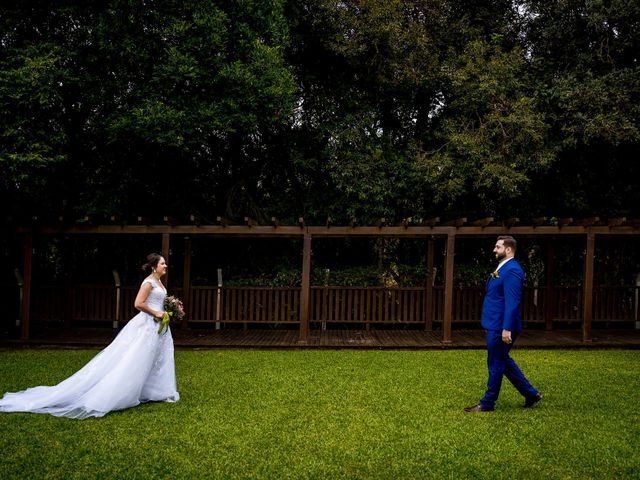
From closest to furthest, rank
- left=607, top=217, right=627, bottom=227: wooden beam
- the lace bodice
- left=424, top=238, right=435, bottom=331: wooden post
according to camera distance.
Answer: the lace bodice
left=607, top=217, right=627, bottom=227: wooden beam
left=424, top=238, right=435, bottom=331: wooden post

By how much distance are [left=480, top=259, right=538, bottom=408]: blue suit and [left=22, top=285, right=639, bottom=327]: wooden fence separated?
7273 millimetres

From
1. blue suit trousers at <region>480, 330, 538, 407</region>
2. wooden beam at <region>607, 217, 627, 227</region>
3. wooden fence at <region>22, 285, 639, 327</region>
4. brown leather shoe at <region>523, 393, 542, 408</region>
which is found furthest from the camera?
wooden fence at <region>22, 285, 639, 327</region>

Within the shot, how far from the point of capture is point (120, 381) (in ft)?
21.2

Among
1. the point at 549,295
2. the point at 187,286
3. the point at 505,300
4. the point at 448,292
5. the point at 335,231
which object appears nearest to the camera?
the point at 505,300

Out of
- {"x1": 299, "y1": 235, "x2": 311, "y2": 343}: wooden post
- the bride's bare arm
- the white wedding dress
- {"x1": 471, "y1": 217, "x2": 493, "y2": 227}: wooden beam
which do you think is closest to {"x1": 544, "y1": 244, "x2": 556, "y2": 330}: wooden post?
{"x1": 471, "y1": 217, "x2": 493, "y2": 227}: wooden beam

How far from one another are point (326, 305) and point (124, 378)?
782 centimetres

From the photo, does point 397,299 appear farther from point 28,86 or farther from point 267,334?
point 28,86

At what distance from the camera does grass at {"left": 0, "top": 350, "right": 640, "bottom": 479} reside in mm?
4797

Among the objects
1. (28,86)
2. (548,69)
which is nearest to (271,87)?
(28,86)

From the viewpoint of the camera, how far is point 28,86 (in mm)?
10945

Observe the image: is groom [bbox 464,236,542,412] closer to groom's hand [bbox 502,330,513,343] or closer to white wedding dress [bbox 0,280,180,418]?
groom's hand [bbox 502,330,513,343]

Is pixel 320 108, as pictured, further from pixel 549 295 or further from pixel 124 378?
pixel 124 378

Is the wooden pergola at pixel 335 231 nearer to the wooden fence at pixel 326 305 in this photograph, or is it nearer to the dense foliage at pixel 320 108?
the dense foliage at pixel 320 108

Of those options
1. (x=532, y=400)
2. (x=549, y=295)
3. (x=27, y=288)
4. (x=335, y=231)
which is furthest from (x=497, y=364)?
(x=27, y=288)
